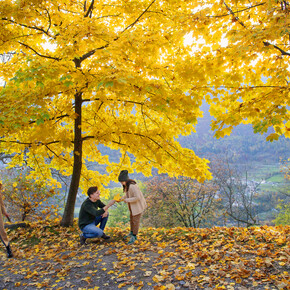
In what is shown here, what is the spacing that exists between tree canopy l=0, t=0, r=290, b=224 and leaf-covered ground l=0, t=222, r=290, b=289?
157 centimetres

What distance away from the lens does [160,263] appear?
13.0 feet

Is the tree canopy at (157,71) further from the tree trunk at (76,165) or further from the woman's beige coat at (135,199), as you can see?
the woman's beige coat at (135,199)

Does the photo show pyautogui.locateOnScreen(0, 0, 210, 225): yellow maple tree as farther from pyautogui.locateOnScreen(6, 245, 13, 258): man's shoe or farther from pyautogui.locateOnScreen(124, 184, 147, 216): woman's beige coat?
pyautogui.locateOnScreen(6, 245, 13, 258): man's shoe

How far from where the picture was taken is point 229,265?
3.54 m

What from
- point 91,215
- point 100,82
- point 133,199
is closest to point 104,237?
point 91,215

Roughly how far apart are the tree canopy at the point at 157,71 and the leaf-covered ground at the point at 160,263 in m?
1.57

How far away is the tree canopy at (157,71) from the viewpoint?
3.82 meters

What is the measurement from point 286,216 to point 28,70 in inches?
1163

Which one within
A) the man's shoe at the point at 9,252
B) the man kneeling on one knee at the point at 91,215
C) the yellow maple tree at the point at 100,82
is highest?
the yellow maple tree at the point at 100,82

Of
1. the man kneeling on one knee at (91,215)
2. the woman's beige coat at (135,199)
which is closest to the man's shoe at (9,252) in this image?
the man kneeling on one knee at (91,215)

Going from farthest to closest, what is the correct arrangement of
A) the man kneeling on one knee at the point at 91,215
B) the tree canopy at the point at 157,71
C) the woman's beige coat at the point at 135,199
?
1. the man kneeling on one knee at the point at 91,215
2. the woman's beige coat at the point at 135,199
3. the tree canopy at the point at 157,71

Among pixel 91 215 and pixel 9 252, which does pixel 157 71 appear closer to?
pixel 91 215

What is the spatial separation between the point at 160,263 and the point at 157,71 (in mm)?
3504

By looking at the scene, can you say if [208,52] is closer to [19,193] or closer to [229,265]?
[229,265]
